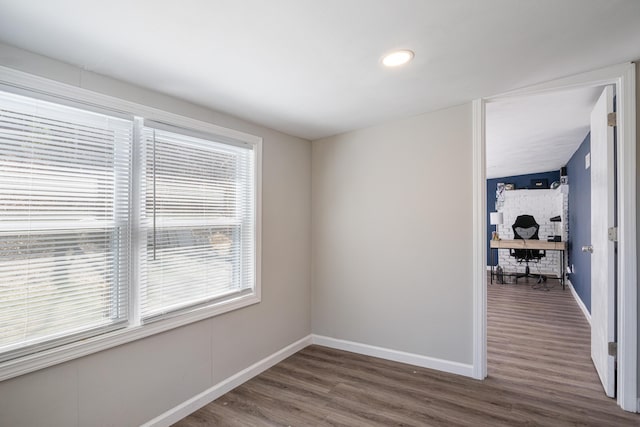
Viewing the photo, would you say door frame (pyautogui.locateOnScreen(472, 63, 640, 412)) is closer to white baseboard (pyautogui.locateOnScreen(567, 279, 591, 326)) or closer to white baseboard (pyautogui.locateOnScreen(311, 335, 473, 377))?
white baseboard (pyautogui.locateOnScreen(311, 335, 473, 377))

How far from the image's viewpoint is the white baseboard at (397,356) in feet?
9.11

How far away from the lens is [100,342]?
1.88 m

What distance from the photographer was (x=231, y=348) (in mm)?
2699

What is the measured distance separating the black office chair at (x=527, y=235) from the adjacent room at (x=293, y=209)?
3.39 meters

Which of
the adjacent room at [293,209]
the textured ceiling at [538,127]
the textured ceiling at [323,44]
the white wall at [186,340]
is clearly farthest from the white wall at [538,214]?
the white wall at [186,340]

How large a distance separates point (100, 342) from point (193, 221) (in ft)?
3.11

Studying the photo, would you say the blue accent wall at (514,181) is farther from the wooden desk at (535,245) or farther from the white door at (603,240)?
the white door at (603,240)

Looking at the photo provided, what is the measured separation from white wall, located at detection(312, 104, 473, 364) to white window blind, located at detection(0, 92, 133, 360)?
2016 mm

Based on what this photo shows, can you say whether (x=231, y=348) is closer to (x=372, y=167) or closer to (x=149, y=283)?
(x=149, y=283)

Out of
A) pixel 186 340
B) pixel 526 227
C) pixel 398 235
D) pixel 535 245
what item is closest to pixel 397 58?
pixel 398 235

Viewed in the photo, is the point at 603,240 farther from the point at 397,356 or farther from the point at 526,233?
the point at 526,233

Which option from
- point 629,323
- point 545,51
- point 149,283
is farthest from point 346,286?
point 545,51

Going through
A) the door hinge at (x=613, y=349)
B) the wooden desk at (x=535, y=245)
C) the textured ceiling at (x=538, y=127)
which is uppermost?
the textured ceiling at (x=538, y=127)

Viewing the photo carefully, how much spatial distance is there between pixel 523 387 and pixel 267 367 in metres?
2.14
